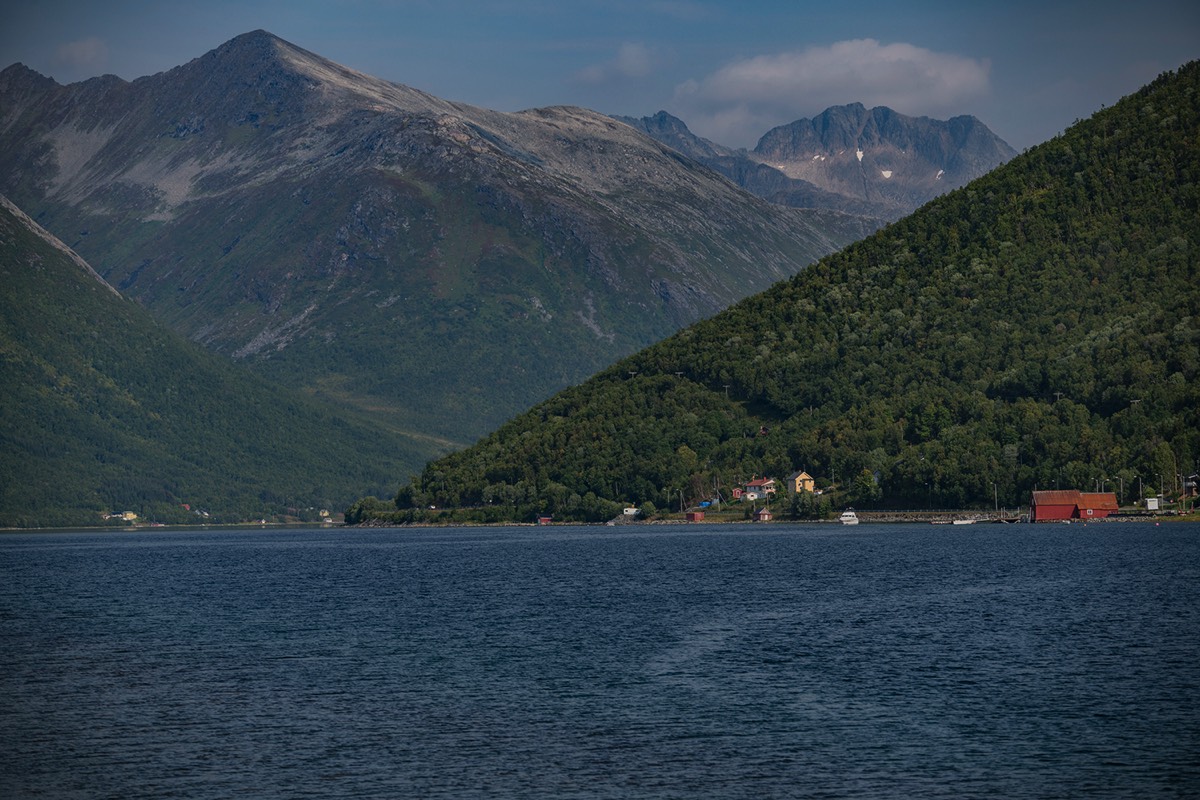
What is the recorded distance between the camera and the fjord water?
6284cm

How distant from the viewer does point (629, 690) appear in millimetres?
81812

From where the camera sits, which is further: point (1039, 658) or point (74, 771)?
point (1039, 658)

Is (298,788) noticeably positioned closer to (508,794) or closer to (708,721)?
(508,794)

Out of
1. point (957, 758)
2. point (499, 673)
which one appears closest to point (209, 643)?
point (499, 673)

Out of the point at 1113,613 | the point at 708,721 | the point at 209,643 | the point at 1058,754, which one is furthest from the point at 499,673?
Answer: the point at 1113,613

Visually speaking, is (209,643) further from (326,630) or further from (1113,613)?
(1113,613)

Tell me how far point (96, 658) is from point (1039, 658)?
191 ft

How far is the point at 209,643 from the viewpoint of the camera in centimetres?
10662

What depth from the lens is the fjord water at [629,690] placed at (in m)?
62.8

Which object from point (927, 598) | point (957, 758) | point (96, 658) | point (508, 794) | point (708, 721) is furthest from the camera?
point (927, 598)

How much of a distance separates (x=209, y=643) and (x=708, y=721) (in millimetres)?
46346

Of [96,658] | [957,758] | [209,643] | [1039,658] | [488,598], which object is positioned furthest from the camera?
[488,598]

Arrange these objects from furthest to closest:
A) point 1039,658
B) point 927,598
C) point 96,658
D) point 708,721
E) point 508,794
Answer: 1. point 927,598
2. point 96,658
3. point 1039,658
4. point 708,721
5. point 508,794

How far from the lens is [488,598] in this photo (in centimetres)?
13575
